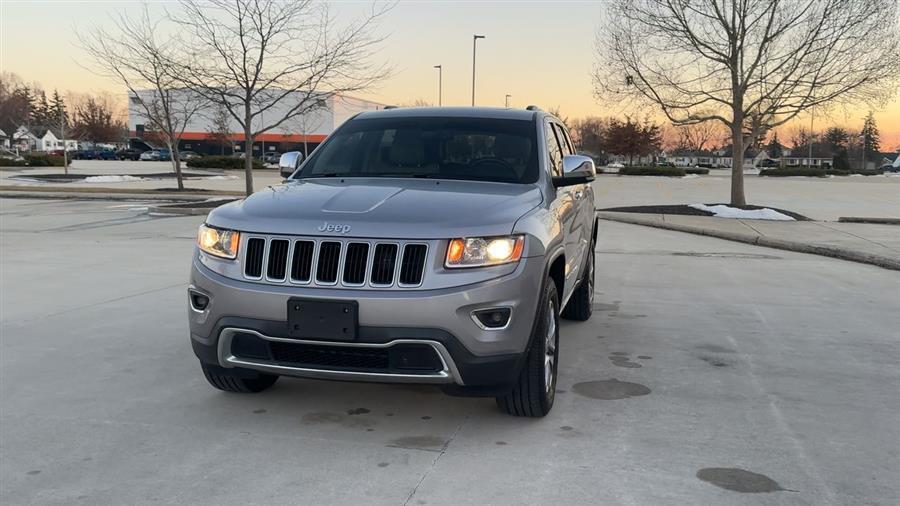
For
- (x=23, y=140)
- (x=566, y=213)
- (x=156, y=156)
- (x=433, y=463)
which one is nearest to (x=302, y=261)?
(x=433, y=463)

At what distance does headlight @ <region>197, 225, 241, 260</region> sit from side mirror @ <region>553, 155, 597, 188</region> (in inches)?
83.6

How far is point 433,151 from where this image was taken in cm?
501

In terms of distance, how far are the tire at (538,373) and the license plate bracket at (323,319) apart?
956mm

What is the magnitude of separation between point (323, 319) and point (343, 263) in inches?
11.5

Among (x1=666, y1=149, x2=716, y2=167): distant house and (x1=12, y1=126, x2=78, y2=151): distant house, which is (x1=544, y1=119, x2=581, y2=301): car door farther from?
(x1=666, y1=149, x2=716, y2=167): distant house

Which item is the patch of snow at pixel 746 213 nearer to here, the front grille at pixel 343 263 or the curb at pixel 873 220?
the curb at pixel 873 220

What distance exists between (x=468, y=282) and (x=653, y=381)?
82.4 inches

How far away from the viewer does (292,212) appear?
12.6 ft

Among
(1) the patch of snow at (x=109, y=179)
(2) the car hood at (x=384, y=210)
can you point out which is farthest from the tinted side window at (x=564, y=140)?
(1) the patch of snow at (x=109, y=179)

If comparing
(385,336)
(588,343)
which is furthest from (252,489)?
(588,343)

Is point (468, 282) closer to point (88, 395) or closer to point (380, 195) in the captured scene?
point (380, 195)

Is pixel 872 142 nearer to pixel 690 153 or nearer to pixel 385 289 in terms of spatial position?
pixel 690 153

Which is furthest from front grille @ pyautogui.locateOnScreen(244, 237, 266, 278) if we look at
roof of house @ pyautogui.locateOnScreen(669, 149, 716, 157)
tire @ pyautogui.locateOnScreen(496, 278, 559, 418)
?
roof of house @ pyautogui.locateOnScreen(669, 149, 716, 157)

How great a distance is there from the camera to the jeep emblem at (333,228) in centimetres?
362
